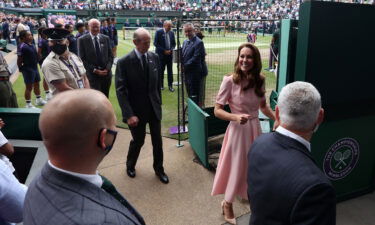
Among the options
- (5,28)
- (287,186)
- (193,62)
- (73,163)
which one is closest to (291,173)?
(287,186)

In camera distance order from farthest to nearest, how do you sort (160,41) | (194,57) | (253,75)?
Answer: 1. (160,41)
2. (194,57)
3. (253,75)

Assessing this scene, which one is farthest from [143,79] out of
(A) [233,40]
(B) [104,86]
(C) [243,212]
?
(A) [233,40]

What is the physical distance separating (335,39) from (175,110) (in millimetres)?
4698

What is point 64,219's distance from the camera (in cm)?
98

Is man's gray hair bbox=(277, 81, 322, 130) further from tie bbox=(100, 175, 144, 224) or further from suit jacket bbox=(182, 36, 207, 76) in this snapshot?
suit jacket bbox=(182, 36, 207, 76)

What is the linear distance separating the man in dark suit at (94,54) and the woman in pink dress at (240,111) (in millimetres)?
3434

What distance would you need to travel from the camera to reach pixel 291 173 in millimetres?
1412

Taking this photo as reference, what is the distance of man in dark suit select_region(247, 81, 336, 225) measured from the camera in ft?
4.42

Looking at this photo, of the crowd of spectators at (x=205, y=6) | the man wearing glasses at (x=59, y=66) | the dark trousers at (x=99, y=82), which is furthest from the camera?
the crowd of spectators at (x=205, y=6)

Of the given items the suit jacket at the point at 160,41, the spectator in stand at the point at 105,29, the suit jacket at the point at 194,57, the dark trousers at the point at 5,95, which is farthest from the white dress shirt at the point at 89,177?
the spectator in stand at the point at 105,29

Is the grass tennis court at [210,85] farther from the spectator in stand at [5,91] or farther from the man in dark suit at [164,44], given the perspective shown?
the spectator in stand at [5,91]

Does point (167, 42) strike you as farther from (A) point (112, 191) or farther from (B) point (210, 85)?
(A) point (112, 191)

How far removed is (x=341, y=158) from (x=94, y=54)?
4.54 meters

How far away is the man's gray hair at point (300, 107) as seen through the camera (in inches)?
60.5
